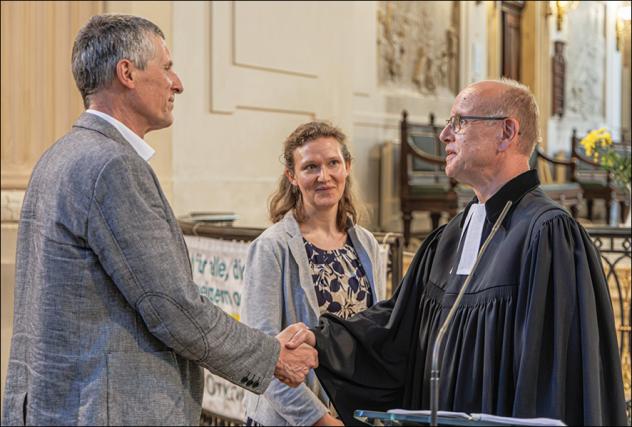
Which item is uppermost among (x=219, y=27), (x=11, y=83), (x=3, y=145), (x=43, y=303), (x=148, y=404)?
(x=219, y=27)

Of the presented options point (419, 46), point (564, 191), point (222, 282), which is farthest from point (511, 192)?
point (419, 46)

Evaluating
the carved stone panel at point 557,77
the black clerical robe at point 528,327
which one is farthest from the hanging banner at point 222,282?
the carved stone panel at point 557,77

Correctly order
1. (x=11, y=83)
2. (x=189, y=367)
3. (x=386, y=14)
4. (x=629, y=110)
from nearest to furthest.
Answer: (x=189, y=367) < (x=11, y=83) < (x=386, y=14) < (x=629, y=110)

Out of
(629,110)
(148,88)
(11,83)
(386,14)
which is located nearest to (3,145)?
(11,83)

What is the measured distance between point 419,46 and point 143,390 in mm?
10768

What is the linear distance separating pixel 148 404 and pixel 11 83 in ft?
15.5

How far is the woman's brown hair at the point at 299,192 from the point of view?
327 centimetres

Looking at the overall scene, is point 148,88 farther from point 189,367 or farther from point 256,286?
point 256,286

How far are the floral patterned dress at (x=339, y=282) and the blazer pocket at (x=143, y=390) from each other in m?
0.91

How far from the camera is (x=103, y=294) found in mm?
2127

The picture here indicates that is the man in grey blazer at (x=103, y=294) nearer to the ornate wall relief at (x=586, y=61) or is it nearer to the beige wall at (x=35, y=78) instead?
the beige wall at (x=35, y=78)

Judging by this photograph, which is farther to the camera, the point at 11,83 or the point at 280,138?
the point at 280,138

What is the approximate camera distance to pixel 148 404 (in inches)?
84.5

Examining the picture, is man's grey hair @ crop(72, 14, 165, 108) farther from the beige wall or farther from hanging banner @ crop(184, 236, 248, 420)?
the beige wall
